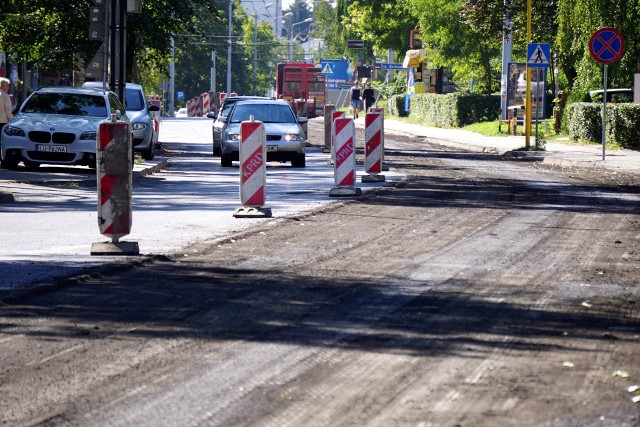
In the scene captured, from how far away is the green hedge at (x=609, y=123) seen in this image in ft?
113

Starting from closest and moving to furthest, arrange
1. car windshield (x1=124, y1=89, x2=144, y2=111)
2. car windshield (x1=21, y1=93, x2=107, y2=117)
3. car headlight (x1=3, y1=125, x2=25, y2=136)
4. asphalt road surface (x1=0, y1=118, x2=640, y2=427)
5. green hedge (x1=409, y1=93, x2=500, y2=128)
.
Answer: asphalt road surface (x1=0, y1=118, x2=640, y2=427)
car headlight (x1=3, y1=125, x2=25, y2=136)
car windshield (x1=21, y1=93, x2=107, y2=117)
car windshield (x1=124, y1=89, x2=144, y2=111)
green hedge (x1=409, y1=93, x2=500, y2=128)

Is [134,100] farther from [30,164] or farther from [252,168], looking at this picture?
[252,168]

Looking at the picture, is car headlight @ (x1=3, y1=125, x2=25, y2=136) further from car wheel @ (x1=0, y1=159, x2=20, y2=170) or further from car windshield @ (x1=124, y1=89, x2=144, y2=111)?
car windshield @ (x1=124, y1=89, x2=144, y2=111)

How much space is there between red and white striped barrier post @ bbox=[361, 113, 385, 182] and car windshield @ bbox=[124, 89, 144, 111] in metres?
11.0

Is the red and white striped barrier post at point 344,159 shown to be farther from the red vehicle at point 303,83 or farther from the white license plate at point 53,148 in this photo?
the red vehicle at point 303,83

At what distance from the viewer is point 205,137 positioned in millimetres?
47344

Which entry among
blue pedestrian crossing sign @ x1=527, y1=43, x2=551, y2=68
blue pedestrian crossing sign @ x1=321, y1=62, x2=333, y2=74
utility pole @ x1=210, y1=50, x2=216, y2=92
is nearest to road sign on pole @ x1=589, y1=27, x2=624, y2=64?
blue pedestrian crossing sign @ x1=527, y1=43, x2=551, y2=68

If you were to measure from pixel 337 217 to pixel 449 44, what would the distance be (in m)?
46.7

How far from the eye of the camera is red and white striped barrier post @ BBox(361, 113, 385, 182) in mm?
21734

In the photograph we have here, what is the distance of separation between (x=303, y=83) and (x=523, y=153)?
5191 centimetres

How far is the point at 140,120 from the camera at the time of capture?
102 ft

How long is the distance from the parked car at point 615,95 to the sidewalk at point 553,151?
1.90 metres

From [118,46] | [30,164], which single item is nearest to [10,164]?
[30,164]

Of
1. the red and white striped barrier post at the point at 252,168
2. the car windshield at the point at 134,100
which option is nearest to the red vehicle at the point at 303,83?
the car windshield at the point at 134,100
